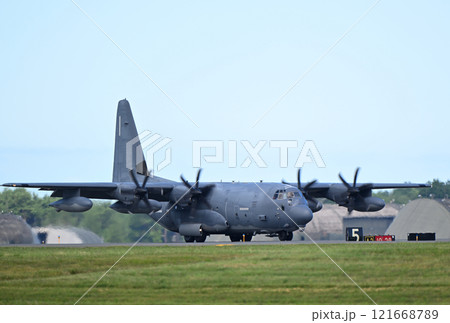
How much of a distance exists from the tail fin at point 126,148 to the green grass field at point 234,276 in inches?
794

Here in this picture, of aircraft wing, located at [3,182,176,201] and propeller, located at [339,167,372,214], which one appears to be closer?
aircraft wing, located at [3,182,176,201]

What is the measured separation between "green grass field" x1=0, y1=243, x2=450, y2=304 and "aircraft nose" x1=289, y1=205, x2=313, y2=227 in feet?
23.4

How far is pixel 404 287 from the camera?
23.7m

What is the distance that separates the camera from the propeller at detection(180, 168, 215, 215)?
5084 cm

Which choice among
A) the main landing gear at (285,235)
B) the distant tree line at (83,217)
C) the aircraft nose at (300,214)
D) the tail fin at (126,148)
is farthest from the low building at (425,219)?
the aircraft nose at (300,214)

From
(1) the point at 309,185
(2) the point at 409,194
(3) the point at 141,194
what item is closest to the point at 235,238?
(1) the point at 309,185

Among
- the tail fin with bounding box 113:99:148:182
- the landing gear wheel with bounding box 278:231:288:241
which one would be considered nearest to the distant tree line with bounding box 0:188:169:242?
the tail fin with bounding box 113:99:148:182

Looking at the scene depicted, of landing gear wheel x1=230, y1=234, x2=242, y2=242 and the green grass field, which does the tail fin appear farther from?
the green grass field

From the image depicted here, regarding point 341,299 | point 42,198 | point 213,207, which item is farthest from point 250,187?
point 341,299

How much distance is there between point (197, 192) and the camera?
50.8 meters

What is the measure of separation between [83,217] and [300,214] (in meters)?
16.9

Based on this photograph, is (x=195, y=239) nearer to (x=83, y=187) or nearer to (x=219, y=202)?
(x=219, y=202)

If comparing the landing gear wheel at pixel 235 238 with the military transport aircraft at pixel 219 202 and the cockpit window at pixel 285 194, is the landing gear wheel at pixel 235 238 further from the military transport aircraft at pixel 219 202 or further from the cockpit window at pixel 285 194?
the cockpit window at pixel 285 194
